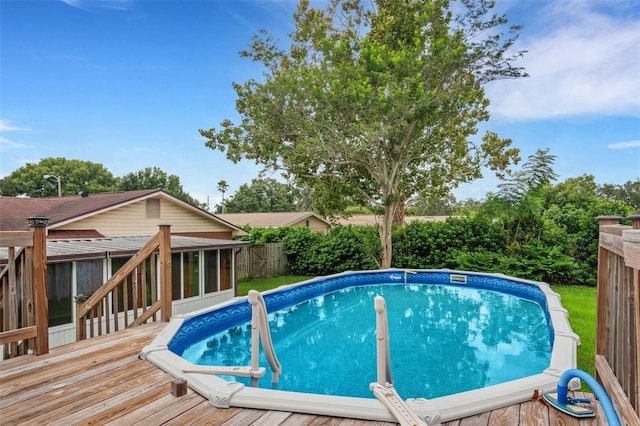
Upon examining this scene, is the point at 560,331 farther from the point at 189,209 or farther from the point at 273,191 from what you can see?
the point at 273,191

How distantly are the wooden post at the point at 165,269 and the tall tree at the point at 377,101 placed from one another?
8.41m

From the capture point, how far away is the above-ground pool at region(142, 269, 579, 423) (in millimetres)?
2889

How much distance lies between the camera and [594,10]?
9570 mm

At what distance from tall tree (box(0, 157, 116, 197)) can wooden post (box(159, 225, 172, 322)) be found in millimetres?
39390

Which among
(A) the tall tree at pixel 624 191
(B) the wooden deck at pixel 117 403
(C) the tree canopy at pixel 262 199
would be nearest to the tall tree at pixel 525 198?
(B) the wooden deck at pixel 117 403

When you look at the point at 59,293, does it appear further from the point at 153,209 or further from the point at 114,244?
the point at 153,209

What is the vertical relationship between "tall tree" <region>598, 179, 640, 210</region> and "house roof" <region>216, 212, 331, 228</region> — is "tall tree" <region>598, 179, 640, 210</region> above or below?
above

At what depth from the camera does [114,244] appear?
855 cm

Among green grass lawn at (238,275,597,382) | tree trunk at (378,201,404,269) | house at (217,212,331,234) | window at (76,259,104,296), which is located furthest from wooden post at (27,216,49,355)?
house at (217,212,331,234)

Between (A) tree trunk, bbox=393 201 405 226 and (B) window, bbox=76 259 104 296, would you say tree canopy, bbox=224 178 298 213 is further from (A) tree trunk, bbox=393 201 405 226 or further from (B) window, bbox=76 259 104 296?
(B) window, bbox=76 259 104 296

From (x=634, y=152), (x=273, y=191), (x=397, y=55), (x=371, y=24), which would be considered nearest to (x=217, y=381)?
(x=397, y=55)

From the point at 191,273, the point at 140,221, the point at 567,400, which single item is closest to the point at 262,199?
the point at 140,221

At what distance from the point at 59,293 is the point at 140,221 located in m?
6.14

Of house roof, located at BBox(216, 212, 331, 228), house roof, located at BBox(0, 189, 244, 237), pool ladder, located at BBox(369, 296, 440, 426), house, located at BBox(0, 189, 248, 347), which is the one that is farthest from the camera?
house roof, located at BBox(216, 212, 331, 228)
